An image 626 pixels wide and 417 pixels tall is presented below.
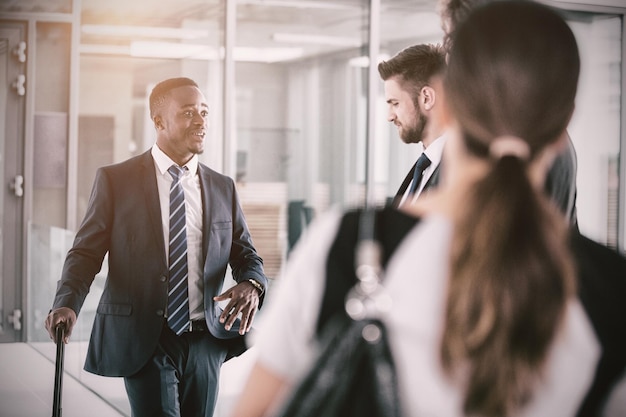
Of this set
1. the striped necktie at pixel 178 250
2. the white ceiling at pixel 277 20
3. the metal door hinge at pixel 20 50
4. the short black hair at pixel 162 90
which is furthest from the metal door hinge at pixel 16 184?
the striped necktie at pixel 178 250

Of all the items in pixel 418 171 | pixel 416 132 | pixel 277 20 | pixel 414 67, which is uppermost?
pixel 277 20

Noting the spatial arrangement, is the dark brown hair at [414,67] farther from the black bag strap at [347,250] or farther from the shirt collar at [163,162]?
the black bag strap at [347,250]

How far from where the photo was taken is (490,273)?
0.97m

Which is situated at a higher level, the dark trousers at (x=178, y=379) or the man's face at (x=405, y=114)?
the man's face at (x=405, y=114)

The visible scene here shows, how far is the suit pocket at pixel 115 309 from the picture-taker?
3316mm

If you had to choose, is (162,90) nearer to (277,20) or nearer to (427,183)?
(427,183)

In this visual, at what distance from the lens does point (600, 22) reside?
5.86 m

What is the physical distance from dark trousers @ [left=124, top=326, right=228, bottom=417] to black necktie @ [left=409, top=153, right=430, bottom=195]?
1.12 metres

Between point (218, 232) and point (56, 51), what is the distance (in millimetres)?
1779

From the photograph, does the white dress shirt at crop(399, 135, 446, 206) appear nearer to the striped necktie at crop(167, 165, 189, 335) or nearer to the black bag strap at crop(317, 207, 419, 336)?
the striped necktie at crop(167, 165, 189, 335)

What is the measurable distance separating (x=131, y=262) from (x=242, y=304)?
466 millimetres

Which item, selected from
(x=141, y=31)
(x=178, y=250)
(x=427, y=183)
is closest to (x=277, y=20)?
(x=141, y=31)

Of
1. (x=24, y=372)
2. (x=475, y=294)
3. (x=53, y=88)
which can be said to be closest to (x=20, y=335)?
(x=24, y=372)

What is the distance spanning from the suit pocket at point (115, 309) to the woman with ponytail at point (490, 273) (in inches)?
92.3
